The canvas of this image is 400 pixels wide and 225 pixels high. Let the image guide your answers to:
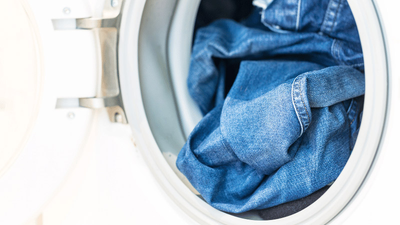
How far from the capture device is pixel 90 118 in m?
0.56

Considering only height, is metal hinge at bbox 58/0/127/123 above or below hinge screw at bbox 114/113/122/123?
above

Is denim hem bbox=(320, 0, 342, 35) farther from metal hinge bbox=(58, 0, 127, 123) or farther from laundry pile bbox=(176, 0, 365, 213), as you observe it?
metal hinge bbox=(58, 0, 127, 123)

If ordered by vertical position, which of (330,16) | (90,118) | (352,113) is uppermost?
(330,16)

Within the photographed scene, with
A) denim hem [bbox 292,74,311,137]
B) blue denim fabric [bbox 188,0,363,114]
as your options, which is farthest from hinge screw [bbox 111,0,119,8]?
denim hem [bbox 292,74,311,137]

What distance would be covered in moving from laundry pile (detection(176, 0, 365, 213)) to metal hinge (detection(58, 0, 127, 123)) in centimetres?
15

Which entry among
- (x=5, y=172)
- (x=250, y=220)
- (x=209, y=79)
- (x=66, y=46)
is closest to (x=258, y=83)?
(x=209, y=79)

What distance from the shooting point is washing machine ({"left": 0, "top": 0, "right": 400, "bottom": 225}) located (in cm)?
52

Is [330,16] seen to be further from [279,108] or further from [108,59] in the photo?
[108,59]

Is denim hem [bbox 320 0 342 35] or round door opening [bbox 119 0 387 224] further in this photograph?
denim hem [bbox 320 0 342 35]

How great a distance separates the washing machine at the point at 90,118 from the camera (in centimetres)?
52

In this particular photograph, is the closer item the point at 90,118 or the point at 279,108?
the point at 279,108

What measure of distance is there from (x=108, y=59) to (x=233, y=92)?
22 centimetres

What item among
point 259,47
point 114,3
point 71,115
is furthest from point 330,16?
point 71,115

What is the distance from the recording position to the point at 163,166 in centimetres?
55
